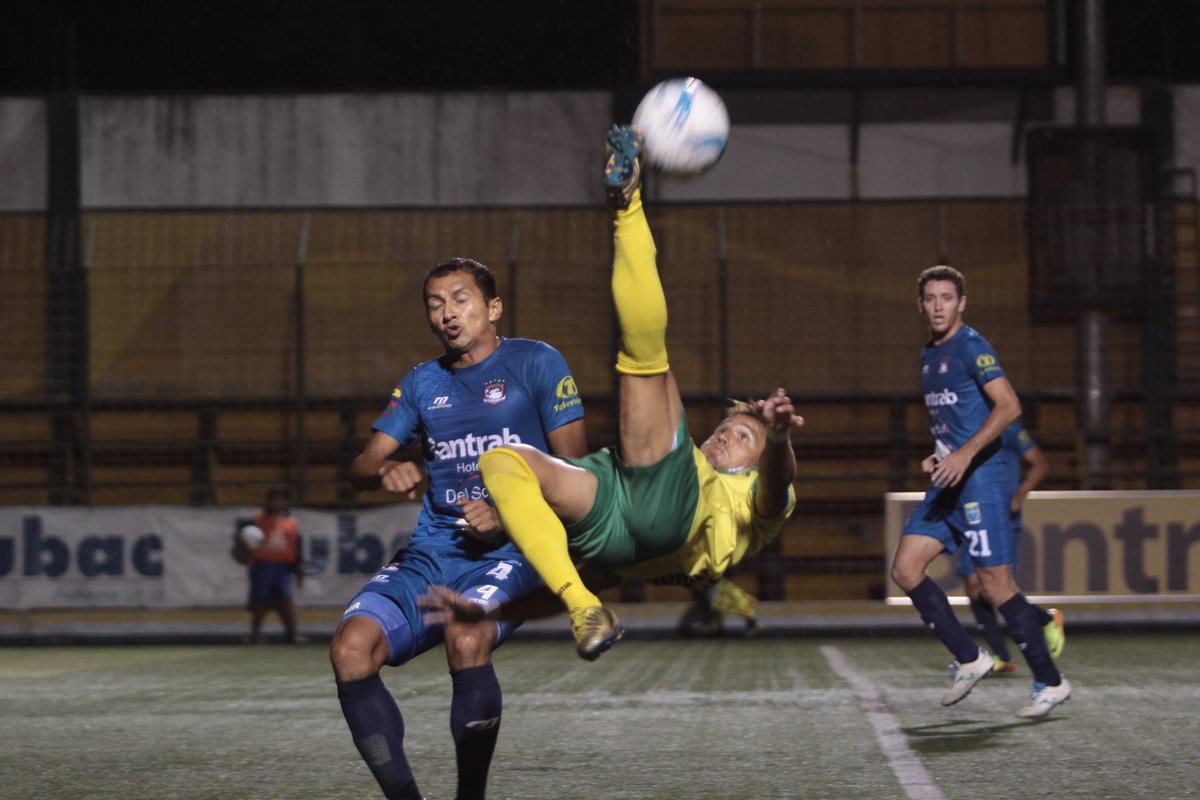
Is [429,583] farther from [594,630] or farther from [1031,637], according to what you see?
[1031,637]

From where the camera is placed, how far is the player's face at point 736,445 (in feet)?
17.6

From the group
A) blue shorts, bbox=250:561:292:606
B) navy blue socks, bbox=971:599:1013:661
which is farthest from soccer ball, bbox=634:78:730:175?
blue shorts, bbox=250:561:292:606

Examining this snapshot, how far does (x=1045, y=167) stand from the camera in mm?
18906

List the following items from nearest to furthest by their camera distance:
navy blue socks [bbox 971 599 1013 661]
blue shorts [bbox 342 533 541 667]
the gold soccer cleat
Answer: the gold soccer cleat
blue shorts [bbox 342 533 541 667]
navy blue socks [bbox 971 599 1013 661]

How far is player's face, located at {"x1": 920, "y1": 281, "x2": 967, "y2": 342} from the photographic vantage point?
7566 millimetres

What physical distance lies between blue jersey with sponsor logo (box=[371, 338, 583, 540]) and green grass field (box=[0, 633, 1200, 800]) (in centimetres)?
121

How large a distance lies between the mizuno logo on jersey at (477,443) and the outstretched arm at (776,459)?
76 cm

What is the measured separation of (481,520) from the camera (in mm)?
4477

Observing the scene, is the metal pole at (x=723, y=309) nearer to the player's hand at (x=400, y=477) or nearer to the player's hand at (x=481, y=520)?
the player's hand at (x=400, y=477)

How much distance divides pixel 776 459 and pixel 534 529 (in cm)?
84

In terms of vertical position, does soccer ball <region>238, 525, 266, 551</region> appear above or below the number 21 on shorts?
below

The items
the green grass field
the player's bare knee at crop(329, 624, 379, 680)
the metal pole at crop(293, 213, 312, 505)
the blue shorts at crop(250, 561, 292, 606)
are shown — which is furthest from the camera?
the metal pole at crop(293, 213, 312, 505)

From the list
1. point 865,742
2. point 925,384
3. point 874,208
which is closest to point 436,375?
point 865,742

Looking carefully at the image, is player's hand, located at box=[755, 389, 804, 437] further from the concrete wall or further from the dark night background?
the dark night background
